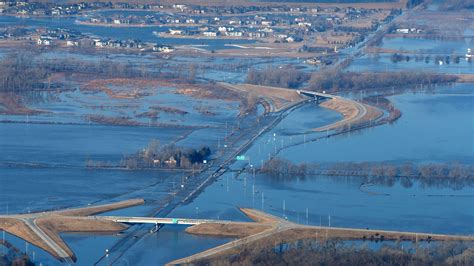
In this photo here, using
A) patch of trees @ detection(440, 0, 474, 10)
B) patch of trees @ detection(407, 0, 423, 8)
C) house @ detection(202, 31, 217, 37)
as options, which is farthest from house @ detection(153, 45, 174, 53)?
patch of trees @ detection(440, 0, 474, 10)

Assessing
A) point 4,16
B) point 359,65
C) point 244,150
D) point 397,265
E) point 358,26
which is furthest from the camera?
point 4,16

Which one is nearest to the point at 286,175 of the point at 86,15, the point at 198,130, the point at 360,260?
the point at 198,130

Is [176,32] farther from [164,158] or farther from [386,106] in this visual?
[164,158]

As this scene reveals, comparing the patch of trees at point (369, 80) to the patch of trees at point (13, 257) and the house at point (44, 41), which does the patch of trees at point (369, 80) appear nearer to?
the house at point (44, 41)

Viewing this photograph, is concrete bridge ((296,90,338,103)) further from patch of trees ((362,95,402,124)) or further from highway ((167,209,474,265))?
highway ((167,209,474,265))

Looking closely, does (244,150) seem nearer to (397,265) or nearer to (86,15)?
(397,265)

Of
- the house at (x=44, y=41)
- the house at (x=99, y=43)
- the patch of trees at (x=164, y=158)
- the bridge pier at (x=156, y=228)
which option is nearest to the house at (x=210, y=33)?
the house at (x=99, y=43)
